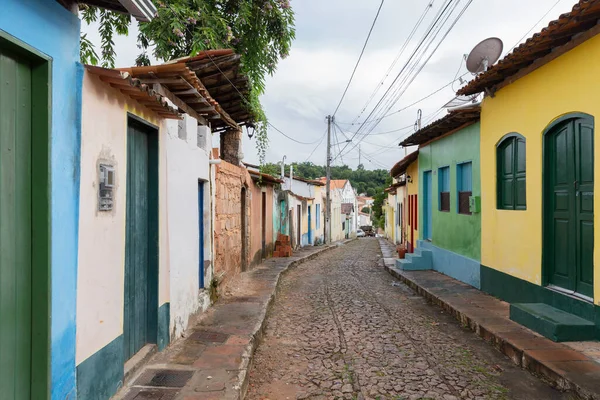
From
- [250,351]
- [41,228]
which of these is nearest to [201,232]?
→ [250,351]

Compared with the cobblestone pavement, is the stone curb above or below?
above

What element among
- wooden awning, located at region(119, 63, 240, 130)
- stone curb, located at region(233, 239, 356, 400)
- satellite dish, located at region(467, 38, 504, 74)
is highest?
satellite dish, located at region(467, 38, 504, 74)

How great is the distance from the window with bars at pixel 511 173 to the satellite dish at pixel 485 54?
2116mm

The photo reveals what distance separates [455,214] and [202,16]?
697 cm

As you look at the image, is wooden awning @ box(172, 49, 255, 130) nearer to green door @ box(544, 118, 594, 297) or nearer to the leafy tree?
the leafy tree

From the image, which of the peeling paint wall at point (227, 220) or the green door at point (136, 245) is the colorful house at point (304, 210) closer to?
the peeling paint wall at point (227, 220)

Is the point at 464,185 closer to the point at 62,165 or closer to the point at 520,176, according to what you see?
the point at 520,176

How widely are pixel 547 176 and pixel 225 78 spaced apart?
4.98 meters

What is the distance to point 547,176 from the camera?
6438mm

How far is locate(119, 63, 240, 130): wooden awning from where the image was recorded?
4.69 m

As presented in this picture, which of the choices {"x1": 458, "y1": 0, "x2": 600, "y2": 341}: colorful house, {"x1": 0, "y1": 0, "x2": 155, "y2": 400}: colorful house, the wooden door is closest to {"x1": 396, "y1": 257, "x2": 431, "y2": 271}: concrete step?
{"x1": 458, "y1": 0, "x2": 600, "y2": 341}: colorful house

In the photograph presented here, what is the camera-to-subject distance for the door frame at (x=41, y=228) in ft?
9.09

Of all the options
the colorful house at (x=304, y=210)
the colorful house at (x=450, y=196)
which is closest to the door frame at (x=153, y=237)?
the colorful house at (x=450, y=196)

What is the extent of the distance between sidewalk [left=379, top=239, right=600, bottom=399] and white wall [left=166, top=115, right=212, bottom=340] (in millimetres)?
3920
